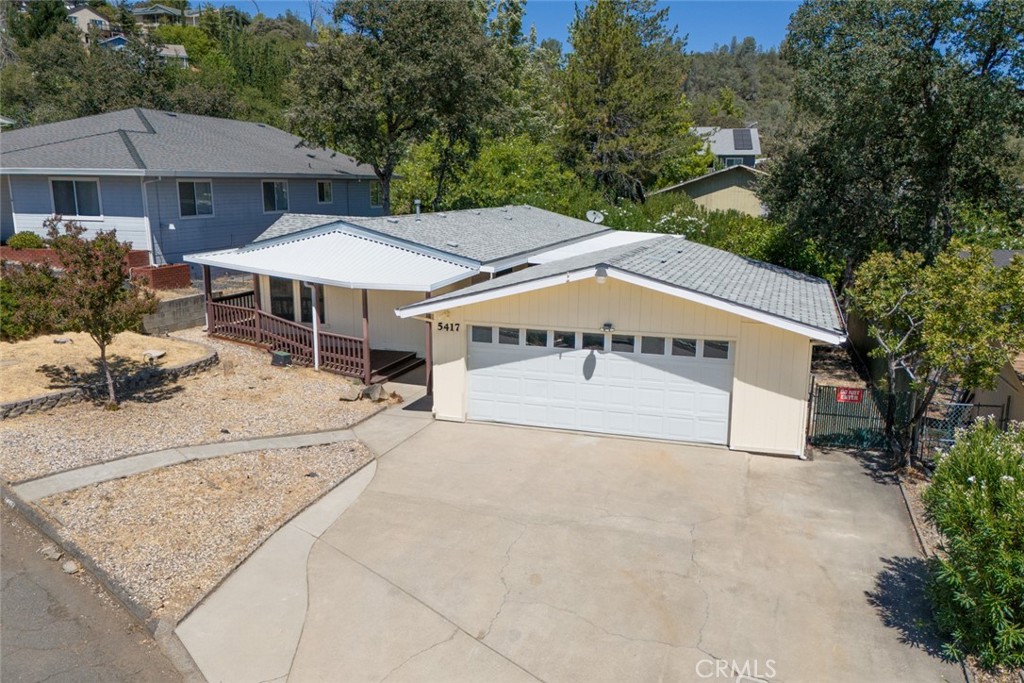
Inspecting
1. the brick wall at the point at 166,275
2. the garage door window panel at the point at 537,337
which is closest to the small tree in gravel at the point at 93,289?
the garage door window panel at the point at 537,337

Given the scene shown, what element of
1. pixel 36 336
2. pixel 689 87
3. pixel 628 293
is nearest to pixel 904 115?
pixel 628 293

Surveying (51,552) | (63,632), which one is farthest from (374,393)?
(63,632)

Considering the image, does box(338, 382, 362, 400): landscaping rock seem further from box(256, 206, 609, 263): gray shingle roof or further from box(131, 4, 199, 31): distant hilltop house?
box(131, 4, 199, 31): distant hilltop house

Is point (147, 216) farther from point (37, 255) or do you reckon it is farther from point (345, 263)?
point (345, 263)

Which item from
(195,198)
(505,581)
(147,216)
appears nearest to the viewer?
(505,581)

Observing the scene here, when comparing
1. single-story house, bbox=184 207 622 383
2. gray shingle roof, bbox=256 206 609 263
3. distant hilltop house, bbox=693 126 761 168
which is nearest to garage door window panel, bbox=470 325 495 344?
single-story house, bbox=184 207 622 383

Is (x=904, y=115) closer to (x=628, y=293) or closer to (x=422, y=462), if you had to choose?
(x=628, y=293)
